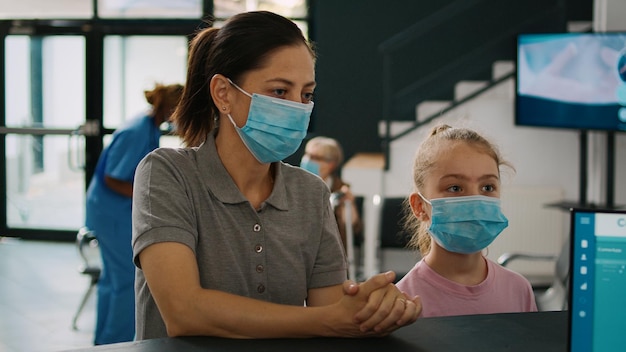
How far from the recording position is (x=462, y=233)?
6.07ft

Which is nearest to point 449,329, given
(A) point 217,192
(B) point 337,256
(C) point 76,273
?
(B) point 337,256

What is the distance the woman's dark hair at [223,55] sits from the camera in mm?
1540

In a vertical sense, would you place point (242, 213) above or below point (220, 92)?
below

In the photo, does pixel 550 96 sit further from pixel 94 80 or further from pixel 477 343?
pixel 477 343

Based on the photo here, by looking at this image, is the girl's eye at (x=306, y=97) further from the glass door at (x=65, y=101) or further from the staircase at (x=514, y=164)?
the glass door at (x=65, y=101)

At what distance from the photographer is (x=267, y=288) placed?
59.9 inches

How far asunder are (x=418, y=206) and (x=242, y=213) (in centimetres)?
60

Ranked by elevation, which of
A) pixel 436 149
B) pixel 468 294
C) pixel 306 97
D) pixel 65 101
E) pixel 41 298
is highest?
pixel 65 101

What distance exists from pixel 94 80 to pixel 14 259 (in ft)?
5.59

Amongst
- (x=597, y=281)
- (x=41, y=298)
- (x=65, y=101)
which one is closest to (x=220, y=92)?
(x=597, y=281)

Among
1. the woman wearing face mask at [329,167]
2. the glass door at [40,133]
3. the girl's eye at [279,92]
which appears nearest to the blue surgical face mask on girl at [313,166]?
the woman wearing face mask at [329,167]

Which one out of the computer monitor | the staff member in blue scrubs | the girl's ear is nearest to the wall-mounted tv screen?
the staff member in blue scrubs

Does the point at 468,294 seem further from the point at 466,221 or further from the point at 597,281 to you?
the point at 597,281

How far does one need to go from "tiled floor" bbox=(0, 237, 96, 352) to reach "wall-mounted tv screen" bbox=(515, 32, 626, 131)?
129 inches
